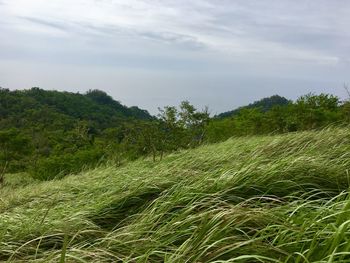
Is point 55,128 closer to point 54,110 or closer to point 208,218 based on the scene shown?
point 54,110

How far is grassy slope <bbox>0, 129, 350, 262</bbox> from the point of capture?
1672mm

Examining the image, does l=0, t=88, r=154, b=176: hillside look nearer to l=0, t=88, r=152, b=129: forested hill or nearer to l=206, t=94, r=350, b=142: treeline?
l=0, t=88, r=152, b=129: forested hill

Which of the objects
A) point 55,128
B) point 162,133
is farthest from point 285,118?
point 55,128

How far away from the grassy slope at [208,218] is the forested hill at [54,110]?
103 ft

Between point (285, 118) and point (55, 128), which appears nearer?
point (285, 118)

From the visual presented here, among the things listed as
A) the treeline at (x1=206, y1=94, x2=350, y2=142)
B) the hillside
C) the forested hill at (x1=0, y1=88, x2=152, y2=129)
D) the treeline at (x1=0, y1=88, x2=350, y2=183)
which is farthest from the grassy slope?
the forested hill at (x1=0, y1=88, x2=152, y2=129)

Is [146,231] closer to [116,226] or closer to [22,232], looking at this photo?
[116,226]

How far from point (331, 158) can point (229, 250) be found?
198 centimetres

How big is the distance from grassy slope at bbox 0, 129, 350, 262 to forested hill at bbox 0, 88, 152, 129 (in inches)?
1242

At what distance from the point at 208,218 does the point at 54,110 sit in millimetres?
44535

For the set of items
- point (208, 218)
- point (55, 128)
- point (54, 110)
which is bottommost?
point (55, 128)

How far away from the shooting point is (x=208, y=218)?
196 cm

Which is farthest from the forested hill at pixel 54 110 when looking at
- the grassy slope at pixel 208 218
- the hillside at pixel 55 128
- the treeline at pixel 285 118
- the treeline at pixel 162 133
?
the grassy slope at pixel 208 218

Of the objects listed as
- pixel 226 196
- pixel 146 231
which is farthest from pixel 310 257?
pixel 226 196
